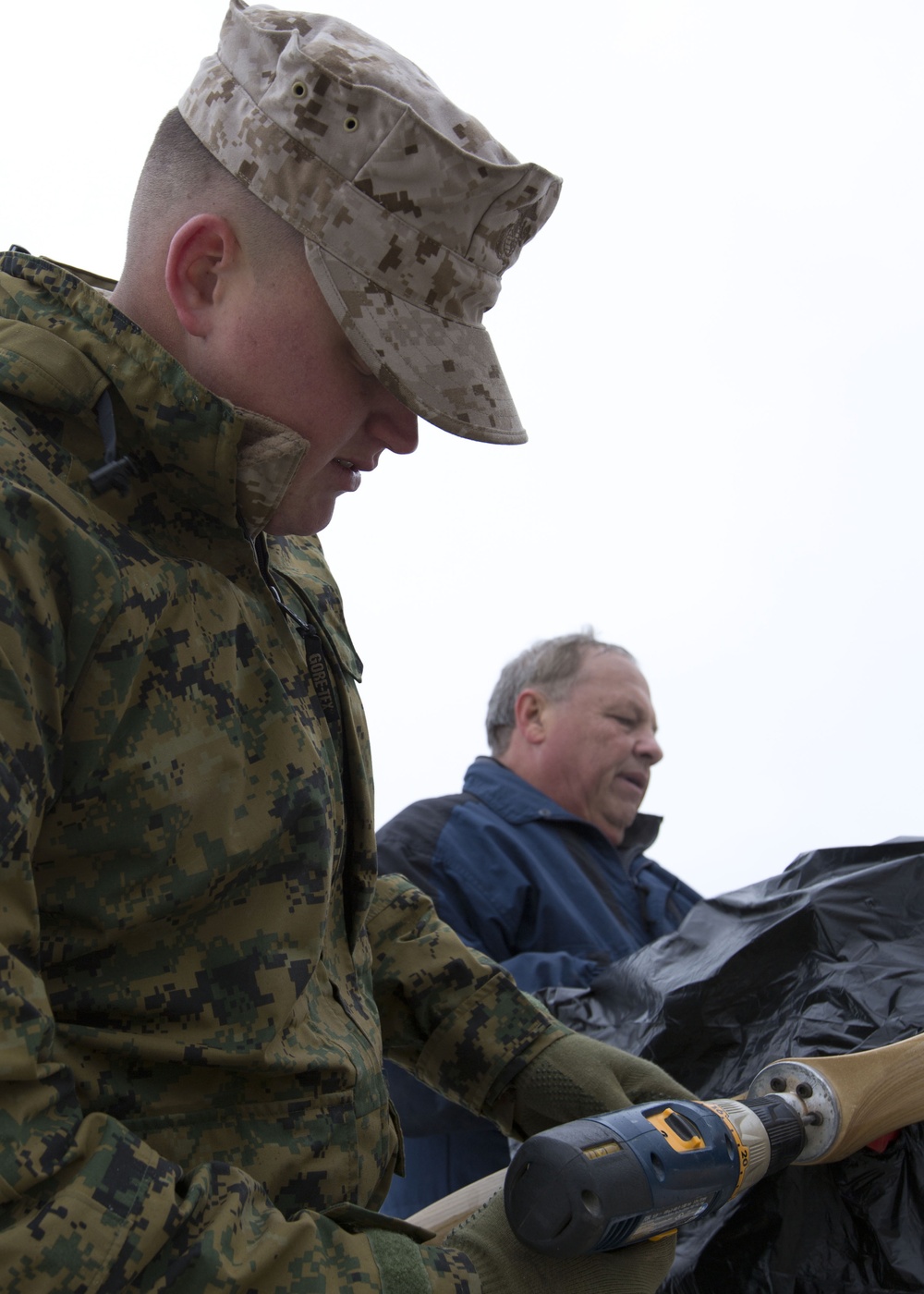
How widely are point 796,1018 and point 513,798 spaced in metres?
1.32

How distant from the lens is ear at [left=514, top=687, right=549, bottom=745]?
10.4 feet

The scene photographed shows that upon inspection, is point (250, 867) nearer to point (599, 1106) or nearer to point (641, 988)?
point (599, 1106)

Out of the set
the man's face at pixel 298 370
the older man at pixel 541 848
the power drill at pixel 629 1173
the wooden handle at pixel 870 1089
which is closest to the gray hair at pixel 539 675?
the older man at pixel 541 848

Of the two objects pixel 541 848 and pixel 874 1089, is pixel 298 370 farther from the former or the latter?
pixel 541 848

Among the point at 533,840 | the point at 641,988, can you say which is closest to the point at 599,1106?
the point at 641,988

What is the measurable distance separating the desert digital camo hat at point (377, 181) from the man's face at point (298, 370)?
0.09 ft

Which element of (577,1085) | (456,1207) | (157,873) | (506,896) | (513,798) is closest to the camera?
(157,873)

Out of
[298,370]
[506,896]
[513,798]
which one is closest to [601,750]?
[513,798]

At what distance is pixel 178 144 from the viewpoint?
3.67 ft

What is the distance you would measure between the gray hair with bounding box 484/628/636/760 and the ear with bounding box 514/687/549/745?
29mm

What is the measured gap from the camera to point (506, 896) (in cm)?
248

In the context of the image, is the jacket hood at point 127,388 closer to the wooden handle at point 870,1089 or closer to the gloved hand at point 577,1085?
the gloved hand at point 577,1085

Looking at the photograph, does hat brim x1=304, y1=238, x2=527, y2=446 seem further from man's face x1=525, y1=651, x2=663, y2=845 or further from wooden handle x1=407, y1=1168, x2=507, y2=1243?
man's face x1=525, y1=651, x2=663, y2=845

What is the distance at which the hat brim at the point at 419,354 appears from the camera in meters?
1.04
